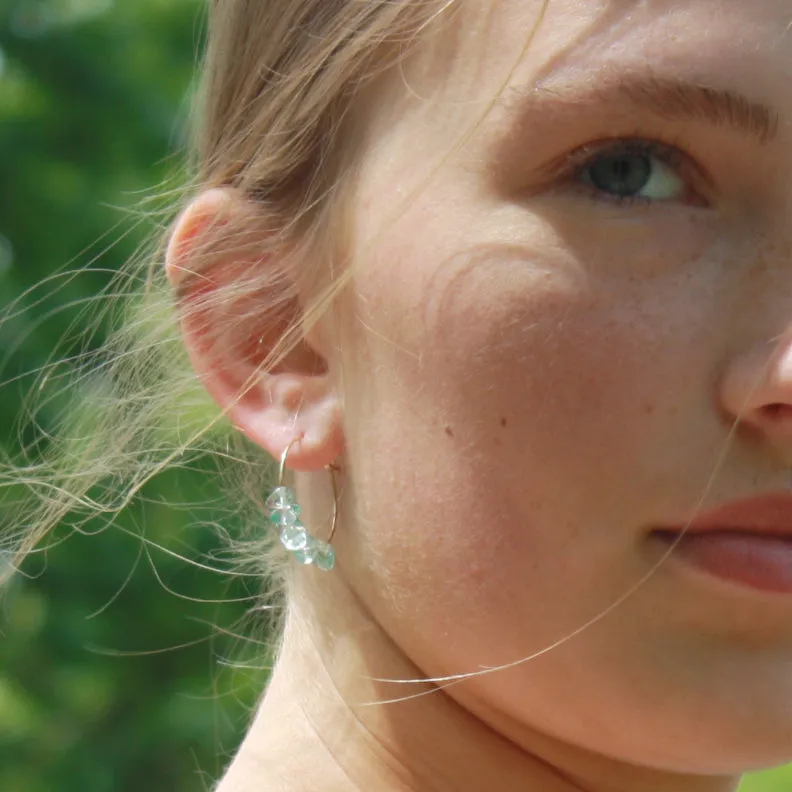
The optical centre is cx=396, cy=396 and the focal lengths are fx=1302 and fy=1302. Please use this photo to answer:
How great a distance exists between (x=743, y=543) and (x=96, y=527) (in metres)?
3.01

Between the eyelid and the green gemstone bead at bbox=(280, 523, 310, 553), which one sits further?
the green gemstone bead at bbox=(280, 523, 310, 553)

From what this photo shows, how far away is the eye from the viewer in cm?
127

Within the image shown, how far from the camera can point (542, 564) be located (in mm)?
1263

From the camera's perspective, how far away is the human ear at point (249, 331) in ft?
4.81

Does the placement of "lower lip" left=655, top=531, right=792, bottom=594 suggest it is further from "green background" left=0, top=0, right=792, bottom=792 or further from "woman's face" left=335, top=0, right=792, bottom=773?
"green background" left=0, top=0, right=792, bottom=792

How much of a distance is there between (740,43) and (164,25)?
132 inches

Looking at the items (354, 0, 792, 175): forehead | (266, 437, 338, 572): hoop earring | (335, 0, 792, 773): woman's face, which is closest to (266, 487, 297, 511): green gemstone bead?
(266, 437, 338, 572): hoop earring

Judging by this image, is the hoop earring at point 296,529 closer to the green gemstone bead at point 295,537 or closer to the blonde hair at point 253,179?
the green gemstone bead at point 295,537

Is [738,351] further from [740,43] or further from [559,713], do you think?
[559,713]

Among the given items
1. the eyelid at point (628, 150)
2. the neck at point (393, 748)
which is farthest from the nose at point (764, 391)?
the neck at point (393, 748)

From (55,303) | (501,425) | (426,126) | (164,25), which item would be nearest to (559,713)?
(501,425)

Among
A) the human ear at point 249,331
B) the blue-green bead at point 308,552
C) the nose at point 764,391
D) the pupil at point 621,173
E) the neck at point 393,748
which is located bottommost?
the neck at point 393,748

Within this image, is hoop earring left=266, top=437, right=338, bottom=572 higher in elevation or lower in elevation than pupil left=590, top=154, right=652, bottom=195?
lower

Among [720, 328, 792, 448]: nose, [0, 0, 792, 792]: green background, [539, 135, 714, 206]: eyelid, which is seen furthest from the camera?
[0, 0, 792, 792]: green background
